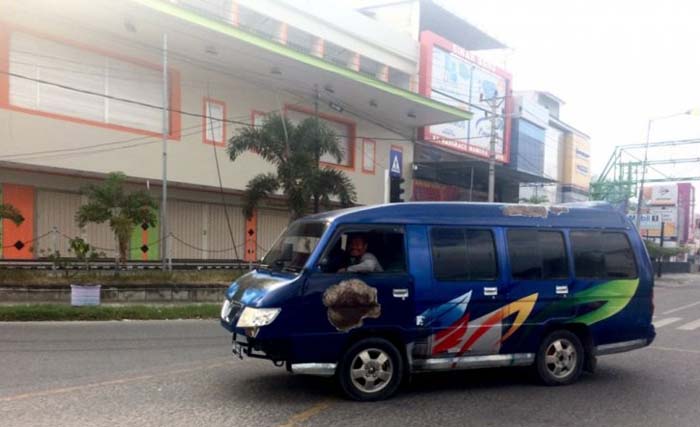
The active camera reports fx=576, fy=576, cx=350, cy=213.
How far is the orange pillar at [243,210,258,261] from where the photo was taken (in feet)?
87.8

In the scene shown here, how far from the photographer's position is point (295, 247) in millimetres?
6477

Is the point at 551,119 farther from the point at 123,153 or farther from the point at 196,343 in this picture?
the point at 196,343

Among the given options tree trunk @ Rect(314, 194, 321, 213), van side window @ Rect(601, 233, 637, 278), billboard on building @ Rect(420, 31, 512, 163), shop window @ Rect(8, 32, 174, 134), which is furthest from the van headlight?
billboard on building @ Rect(420, 31, 512, 163)

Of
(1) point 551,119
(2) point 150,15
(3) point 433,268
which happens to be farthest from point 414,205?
(1) point 551,119

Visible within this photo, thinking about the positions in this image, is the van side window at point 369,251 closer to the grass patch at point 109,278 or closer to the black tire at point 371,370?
the black tire at point 371,370

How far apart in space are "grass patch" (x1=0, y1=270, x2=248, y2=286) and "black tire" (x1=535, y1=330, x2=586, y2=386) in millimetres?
11076

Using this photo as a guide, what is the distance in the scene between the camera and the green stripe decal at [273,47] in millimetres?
18611

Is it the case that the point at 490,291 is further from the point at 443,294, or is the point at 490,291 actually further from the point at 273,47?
the point at 273,47

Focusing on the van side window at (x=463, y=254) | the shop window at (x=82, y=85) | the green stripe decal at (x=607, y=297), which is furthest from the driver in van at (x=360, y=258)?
the shop window at (x=82, y=85)

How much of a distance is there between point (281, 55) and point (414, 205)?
17411 millimetres

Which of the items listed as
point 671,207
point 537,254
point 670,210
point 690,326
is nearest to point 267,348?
point 537,254

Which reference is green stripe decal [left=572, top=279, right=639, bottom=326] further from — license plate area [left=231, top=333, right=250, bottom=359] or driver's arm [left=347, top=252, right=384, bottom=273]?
license plate area [left=231, top=333, right=250, bottom=359]

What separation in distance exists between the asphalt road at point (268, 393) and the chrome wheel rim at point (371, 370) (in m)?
0.22

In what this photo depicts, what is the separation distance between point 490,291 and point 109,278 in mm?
12460
